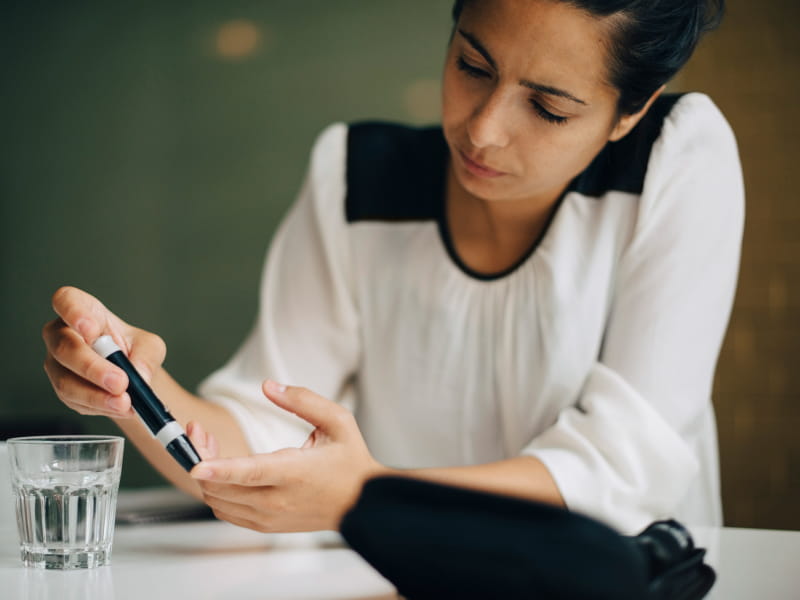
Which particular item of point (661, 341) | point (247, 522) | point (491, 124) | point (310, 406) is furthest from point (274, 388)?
point (661, 341)

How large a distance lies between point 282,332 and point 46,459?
1.76 feet

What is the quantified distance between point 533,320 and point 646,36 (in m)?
0.36

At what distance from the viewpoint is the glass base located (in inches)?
25.1

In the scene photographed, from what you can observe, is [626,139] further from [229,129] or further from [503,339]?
[229,129]

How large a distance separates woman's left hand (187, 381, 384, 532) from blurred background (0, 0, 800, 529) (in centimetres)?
147

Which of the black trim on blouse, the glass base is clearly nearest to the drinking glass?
the glass base

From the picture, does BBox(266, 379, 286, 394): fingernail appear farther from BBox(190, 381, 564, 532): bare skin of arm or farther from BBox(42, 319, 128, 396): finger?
BBox(42, 319, 128, 396): finger

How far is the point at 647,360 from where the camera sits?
0.94m

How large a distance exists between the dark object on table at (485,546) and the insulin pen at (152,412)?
0.25 metres

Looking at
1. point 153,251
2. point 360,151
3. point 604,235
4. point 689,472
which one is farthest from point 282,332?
point 153,251

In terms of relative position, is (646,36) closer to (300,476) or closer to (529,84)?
(529,84)

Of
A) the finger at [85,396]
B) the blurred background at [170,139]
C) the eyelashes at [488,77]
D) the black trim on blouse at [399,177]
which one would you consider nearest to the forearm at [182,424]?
the finger at [85,396]

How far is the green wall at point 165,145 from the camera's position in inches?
82.2

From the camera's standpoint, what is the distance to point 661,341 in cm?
94
